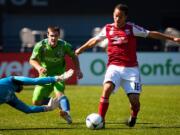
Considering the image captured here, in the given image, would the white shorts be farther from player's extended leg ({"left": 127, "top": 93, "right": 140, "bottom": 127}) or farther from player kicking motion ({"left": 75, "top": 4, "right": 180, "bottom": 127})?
player's extended leg ({"left": 127, "top": 93, "right": 140, "bottom": 127})

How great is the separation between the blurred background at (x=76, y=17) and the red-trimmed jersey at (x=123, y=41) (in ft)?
64.5

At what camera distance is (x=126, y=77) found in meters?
13.2

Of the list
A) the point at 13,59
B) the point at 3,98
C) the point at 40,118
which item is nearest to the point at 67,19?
the point at 13,59

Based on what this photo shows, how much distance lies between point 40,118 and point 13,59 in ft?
41.5

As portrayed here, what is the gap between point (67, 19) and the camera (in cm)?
3544

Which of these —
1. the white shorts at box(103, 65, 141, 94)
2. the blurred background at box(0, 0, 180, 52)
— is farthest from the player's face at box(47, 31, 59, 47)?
the blurred background at box(0, 0, 180, 52)

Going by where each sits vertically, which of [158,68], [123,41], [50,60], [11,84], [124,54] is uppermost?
[123,41]

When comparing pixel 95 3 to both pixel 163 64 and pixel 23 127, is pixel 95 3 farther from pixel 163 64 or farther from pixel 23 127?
pixel 23 127

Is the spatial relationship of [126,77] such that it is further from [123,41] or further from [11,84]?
[11,84]

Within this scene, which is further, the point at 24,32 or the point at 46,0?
the point at 46,0

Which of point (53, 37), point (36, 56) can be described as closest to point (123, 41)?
point (53, 37)

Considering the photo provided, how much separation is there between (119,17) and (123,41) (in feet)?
1.62

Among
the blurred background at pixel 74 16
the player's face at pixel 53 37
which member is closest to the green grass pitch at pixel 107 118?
the player's face at pixel 53 37

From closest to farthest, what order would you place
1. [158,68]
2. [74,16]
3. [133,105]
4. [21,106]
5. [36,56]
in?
[21,106] < [133,105] < [36,56] < [158,68] < [74,16]
